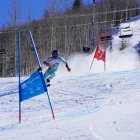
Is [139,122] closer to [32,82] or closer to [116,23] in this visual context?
[32,82]

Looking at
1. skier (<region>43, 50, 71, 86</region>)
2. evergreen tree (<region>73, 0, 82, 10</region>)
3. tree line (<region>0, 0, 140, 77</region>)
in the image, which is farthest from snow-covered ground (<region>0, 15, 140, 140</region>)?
evergreen tree (<region>73, 0, 82, 10</region>)

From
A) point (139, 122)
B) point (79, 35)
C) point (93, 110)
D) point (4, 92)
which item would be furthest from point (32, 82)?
point (79, 35)

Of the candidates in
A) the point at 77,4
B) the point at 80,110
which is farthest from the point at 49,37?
the point at 80,110

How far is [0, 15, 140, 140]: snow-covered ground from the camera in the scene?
23.1 ft

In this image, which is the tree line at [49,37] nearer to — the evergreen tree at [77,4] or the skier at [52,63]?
the evergreen tree at [77,4]

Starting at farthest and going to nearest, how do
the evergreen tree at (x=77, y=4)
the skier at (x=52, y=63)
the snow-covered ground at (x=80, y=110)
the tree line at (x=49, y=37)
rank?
1. the evergreen tree at (x=77, y=4)
2. the tree line at (x=49, y=37)
3. the skier at (x=52, y=63)
4. the snow-covered ground at (x=80, y=110)

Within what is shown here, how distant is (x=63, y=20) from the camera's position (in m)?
47.2

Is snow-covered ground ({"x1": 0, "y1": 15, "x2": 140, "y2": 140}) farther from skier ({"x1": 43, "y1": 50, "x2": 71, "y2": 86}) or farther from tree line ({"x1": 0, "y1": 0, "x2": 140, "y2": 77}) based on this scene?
tree line ({"x1": 0, "y1": 0, "x2": 140, "y2": 77})

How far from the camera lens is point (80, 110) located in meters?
10.1

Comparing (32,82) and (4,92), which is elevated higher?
(32,82)

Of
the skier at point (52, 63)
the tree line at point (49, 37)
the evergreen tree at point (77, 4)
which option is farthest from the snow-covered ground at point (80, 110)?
the evergreen tree at point (77, 4)

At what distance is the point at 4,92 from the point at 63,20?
33.8 meters

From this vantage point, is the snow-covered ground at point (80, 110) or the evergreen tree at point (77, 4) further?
the evergreen tree at point (77, 4)

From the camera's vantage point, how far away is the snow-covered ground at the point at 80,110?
703 centimetres
